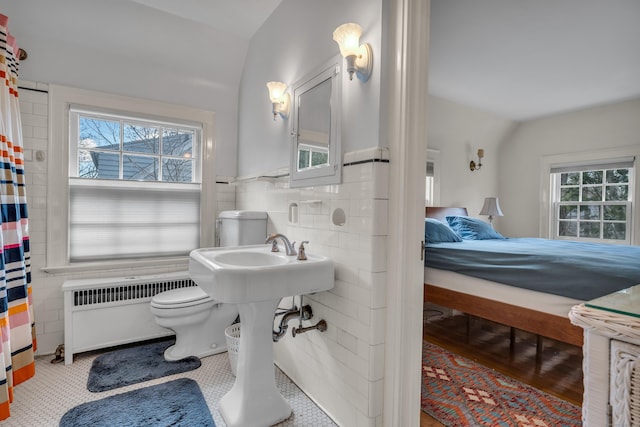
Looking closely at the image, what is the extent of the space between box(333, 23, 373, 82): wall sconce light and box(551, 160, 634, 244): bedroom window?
4.41 metres

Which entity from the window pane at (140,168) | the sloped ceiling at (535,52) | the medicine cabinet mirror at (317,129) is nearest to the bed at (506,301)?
the medicine cabinet mirror at (317,129)

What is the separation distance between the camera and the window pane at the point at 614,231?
3.98 metres

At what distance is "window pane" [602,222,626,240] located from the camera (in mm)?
3979

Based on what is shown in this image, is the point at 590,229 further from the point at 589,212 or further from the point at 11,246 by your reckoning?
the point at 11,246

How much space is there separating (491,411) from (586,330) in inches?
62.0

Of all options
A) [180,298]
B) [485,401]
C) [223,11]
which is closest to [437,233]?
[485,401]

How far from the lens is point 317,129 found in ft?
6.13

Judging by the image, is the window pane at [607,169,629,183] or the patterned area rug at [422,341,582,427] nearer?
the patterned area rug at [422,341,582,427]

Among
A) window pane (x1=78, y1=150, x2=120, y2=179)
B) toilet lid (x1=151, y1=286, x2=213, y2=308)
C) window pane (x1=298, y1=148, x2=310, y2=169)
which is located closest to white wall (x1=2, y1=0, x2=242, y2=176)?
window pane (x1=78, y1=150, x2=120, y2=179)

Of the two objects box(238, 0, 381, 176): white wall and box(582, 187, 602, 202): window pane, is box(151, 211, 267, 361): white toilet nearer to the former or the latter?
box(238, 0, 381, 176): white wall

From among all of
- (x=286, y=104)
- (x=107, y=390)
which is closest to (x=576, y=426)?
(x=286, y=104)

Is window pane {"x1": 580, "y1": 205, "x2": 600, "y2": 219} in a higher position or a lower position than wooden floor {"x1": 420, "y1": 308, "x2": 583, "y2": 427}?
higher

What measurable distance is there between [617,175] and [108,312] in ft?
19.5

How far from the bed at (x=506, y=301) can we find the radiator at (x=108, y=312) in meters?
2.31
